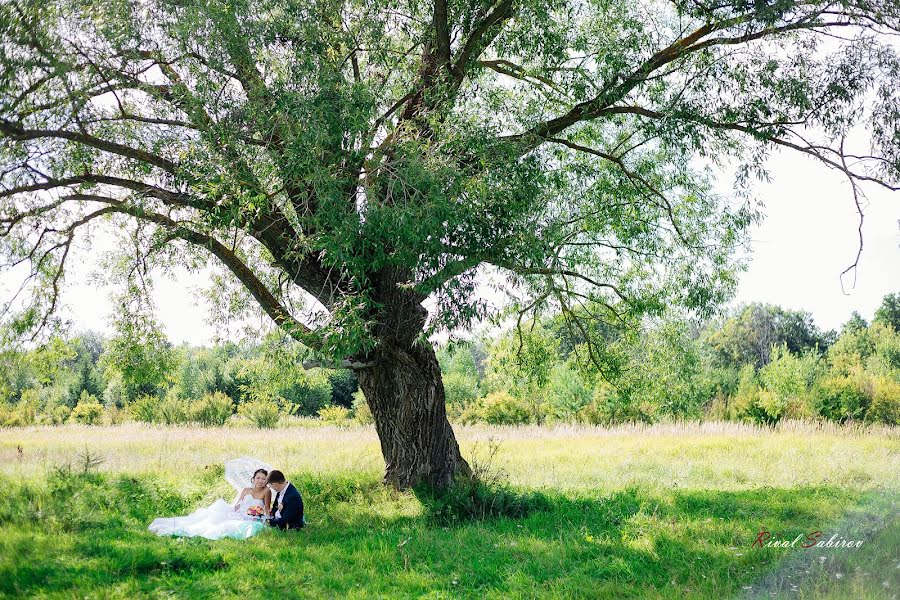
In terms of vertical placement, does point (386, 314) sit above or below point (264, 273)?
below

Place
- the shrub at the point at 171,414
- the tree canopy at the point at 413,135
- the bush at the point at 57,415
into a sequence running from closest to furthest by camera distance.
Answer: the tree canopy at the point at 413,135
the shrub at the point at 171,414
the bush at the point at 57,415

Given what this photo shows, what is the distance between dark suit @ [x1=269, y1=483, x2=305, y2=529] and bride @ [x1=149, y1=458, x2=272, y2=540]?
0.23 m

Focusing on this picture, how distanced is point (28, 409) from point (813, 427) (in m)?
26.8

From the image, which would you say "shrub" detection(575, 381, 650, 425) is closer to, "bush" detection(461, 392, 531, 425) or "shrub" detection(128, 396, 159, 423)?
"bush" detection(461, 392, 531, 425)

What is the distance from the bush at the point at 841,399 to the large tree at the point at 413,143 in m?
15.0

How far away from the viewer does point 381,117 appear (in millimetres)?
10148

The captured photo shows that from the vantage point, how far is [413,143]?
8.88 meters

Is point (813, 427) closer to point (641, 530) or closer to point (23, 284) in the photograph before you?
point (641, 530)

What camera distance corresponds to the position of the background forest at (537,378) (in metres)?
12.6

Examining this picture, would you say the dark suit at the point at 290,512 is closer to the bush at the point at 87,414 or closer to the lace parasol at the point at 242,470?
the lace parasol at the point at 242,470

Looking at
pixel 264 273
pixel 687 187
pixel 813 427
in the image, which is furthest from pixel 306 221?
pixel 813 427

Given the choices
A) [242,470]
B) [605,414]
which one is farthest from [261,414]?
[242,470]

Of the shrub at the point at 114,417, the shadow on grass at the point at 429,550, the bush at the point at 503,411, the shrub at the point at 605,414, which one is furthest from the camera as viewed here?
the shrub at the point at 114,417

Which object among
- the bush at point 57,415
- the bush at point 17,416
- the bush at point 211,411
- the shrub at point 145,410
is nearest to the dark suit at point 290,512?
the bush at point 211,411
